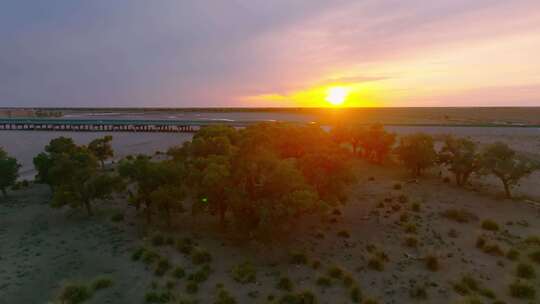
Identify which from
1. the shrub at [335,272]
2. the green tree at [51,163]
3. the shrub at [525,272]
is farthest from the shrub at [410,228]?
the green tree at [51,163]

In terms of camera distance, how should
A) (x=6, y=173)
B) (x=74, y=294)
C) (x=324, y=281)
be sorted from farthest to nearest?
(x=6, y=173) < (x=324, y=281) < (x=74, y=294)

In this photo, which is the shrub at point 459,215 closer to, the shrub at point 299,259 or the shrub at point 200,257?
the shrub at point 299,259

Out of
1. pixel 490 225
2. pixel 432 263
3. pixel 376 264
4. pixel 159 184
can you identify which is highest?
pixel 159 184

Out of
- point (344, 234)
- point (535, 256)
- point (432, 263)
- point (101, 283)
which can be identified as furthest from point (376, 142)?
point (101, 283)

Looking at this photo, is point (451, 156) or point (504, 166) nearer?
point (504, 166)

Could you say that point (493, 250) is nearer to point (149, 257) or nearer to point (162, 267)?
point (162, 267)

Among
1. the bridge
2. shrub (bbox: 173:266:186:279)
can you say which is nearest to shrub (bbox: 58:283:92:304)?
shrub (bbox: 173:266:186:279)
